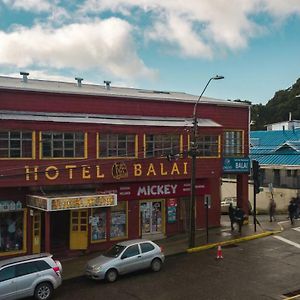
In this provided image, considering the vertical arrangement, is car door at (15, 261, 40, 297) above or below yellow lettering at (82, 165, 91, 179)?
below

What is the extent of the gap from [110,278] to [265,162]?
30078mm

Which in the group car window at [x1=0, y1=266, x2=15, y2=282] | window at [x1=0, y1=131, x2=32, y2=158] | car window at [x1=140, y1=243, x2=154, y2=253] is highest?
window at [x1=0, y1=131, x2=32, y2=158]

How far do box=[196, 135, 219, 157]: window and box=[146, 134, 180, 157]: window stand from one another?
4.97 feet

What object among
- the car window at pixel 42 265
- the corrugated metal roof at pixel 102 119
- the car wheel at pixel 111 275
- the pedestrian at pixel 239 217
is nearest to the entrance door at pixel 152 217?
the pedestrian at pixel 239 217

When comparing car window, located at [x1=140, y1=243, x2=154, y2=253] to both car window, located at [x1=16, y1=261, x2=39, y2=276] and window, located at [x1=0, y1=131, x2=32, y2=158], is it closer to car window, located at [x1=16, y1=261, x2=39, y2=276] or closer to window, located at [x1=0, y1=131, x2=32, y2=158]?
car window, located at [x1=16, y1=261, x2=39, y2=276]

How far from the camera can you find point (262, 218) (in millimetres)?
36031

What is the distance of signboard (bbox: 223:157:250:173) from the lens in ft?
99.8

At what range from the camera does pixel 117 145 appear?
25.7 m

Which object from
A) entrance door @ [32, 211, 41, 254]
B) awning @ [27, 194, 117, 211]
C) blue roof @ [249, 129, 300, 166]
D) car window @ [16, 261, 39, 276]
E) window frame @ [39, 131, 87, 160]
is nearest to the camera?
car window @ [16, 261, 39, 276]

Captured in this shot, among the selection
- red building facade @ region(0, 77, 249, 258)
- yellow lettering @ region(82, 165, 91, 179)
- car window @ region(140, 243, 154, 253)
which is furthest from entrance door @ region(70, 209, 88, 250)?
car window @ region(140, 243, 154, 253)

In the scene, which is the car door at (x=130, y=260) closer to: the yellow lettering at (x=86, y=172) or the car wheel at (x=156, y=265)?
the car wheel at (x=156, y=265)

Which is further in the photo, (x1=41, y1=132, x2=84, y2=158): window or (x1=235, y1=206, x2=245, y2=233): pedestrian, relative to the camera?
(x1=235, y1=206, x2=245, y2=233): pedestrian

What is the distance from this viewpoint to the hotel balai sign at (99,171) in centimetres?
2311

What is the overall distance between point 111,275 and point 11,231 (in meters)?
7.02
